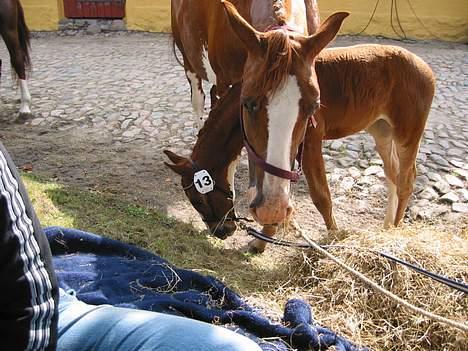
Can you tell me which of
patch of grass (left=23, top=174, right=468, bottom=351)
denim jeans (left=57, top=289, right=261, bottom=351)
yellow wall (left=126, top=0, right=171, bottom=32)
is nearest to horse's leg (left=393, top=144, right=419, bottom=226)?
patch of grass (left=23, top=174, right=468, bottom=351)

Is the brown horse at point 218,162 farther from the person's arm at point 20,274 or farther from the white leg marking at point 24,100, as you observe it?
the white leg marking at point 24,100

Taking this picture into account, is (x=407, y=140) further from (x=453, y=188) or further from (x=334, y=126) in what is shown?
(x=453, y=188)

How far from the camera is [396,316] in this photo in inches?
96.7

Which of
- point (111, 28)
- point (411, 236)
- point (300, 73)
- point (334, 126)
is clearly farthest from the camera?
point (111, 28)

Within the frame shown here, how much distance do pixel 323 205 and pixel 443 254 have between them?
87cm

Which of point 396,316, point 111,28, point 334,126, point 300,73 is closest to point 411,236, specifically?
point 396,316

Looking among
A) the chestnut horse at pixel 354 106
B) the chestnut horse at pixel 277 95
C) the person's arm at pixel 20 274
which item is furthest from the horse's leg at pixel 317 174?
the person's arm at pixel 20 274

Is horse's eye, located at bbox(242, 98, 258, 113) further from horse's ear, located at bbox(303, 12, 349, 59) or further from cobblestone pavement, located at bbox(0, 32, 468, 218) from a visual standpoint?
cobblestone pavement, located at bbox(0, 32, 468, 218)

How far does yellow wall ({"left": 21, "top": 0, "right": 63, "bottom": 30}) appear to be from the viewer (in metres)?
10.9

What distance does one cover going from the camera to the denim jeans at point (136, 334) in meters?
1.50

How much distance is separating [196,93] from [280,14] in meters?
2.41

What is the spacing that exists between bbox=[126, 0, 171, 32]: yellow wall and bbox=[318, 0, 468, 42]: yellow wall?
308cm

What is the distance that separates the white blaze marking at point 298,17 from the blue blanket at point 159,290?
54.9 inches

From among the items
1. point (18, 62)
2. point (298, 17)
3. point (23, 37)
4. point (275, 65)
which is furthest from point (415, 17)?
point (275, 65)
